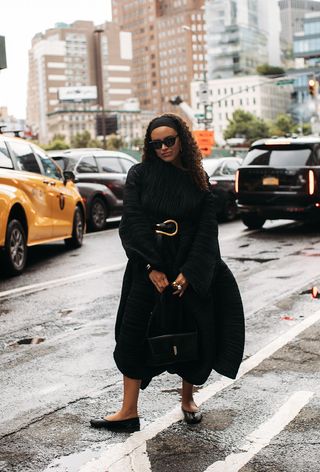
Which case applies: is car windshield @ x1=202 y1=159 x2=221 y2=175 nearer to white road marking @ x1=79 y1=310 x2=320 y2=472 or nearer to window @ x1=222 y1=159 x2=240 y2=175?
window @ x1=222 y1=159 x2=240 y2=175

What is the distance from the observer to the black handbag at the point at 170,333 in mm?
4059

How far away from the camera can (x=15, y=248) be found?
10367 millimetres

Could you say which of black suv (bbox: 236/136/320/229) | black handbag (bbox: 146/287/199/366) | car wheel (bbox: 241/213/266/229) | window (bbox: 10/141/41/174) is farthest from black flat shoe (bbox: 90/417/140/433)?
car wheel (bbox: 241/213/266/229)

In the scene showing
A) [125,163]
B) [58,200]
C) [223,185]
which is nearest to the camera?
[58,200]

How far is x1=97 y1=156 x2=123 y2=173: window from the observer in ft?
58.8

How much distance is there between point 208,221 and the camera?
4.19 m

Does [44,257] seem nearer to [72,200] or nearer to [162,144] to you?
[72,200]

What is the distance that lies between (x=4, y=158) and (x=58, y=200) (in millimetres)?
1726

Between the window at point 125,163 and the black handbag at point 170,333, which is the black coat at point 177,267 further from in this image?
the window at point 125,163

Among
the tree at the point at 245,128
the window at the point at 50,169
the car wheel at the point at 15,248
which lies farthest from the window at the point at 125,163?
the tree at the point at 245,128

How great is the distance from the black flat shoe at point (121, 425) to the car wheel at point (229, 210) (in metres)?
14.1

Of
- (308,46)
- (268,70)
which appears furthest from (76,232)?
(268,70)

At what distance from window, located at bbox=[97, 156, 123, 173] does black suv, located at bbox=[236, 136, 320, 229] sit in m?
3.93

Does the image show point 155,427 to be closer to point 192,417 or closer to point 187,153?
point 192,417
